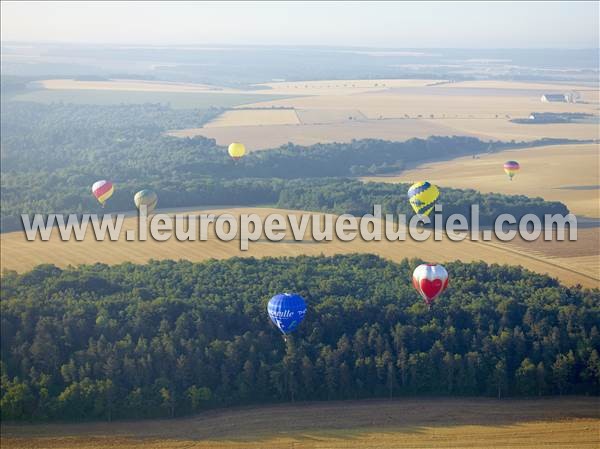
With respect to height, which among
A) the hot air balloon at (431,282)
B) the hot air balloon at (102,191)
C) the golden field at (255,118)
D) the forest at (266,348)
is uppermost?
the golden field at (255,118)

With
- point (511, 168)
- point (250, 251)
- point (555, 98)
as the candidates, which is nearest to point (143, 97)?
point (555, 98)

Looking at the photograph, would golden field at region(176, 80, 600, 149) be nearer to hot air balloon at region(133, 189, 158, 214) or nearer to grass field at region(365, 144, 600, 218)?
grass field at region(365, 144, 600, 218)

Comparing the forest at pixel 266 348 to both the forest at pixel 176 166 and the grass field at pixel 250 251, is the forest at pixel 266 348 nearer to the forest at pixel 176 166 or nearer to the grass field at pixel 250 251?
the grass field at pixel 250 251

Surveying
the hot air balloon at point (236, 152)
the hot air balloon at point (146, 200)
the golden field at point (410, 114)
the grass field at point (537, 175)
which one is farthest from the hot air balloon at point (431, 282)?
the golden field at point (410, 114)

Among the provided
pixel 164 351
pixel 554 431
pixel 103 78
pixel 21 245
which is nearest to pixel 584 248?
pixel 554 431

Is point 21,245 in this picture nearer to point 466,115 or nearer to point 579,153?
point 579,153

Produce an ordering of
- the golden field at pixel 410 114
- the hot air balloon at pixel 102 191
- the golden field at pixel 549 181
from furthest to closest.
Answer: the golden field at pixel 410 114 < the hot air balloon at pixel 102 191 < the golden field at pixel 549 181
